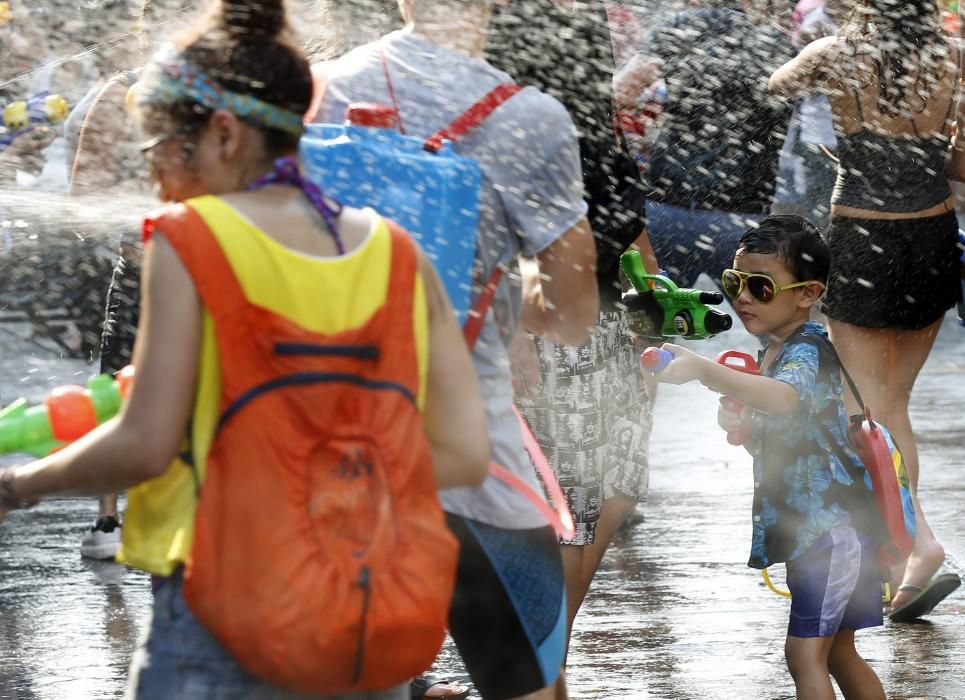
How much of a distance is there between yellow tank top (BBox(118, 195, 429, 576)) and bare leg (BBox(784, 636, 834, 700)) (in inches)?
76.4

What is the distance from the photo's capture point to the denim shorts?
241cm

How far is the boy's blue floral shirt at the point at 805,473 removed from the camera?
4.20 meters

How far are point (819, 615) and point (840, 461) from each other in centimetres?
37

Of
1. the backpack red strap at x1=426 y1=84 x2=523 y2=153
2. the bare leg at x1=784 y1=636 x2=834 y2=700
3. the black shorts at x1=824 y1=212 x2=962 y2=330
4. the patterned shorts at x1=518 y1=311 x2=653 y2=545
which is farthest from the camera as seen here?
the black shorts at x1=824 y1=212 x2=962 y2=330

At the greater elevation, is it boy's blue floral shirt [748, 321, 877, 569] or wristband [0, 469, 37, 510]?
wristband [0, 469, 37, 510]

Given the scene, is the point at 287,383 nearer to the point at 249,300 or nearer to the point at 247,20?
the point at 249,300

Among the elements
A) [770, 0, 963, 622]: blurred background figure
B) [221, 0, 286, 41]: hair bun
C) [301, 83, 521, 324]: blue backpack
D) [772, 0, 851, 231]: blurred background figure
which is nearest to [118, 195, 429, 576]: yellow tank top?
[221, 0, 286, 41]: hair bun

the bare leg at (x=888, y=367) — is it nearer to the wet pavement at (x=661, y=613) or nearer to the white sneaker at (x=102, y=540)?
the wet pavement at (x=661, y=613)

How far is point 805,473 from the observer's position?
13.8 feet

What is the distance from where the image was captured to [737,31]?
6625mm

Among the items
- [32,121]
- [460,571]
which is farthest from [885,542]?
[32,121]

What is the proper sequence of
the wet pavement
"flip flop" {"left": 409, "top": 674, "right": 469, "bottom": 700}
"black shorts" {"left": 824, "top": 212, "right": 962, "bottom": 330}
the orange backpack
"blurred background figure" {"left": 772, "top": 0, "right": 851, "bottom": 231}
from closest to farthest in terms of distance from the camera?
the orange backpack, "flip flop" {"left": 409, "top": 674, "right": 469, "bottom": 700}, the wet pavement, "black shorts" {"left": 824, "top": 212, "right": 962, "bottom": 330}, "blurred background figure" {"left": 772, "top": 0, "right": 851, "bottom": 231}

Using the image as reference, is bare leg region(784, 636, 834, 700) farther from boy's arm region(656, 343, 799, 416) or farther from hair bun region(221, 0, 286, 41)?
hair bun region(221, 0, 286, 41)

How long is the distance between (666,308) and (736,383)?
0.24 meters
